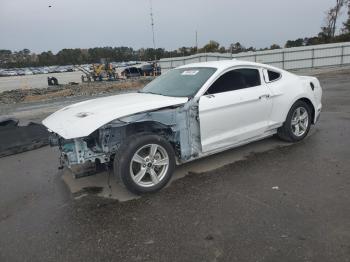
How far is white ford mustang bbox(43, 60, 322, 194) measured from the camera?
4.34 metres

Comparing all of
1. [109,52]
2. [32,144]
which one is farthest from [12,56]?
[32,144]

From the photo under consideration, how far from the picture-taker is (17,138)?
746cm

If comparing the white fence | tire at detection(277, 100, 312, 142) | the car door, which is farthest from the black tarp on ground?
the white fence

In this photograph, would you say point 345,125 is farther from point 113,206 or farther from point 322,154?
point 113,206

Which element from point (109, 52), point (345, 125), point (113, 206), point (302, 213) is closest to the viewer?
point (302, 213)

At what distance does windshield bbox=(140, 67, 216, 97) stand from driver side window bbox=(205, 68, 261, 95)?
7.0 inches

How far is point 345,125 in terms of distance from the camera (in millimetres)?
7367

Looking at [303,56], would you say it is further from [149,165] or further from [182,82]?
[149,165]

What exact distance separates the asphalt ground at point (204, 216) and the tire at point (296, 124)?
0.52 m

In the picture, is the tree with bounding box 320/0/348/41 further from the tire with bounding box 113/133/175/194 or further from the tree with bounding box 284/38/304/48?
the tire with bounding box 113/133/175/194

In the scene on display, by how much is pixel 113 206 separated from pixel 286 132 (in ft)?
11.3

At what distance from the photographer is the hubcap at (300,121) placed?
6230 millimetres

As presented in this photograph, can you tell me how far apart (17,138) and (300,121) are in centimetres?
581

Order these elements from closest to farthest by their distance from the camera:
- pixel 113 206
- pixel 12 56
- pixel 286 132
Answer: pixel 113 206
pixel 286 132
pixel 12 56
